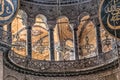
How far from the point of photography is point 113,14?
25.1 metres

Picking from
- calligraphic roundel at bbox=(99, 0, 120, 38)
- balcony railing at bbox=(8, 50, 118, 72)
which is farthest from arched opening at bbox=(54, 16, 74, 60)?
calligraphic roundel at bbox=(99, 0, 120, 38)

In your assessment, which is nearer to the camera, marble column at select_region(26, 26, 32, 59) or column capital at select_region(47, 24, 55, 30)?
marble column at select_region(26, 26, 32, 59)

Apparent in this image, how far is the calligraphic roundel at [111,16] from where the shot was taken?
81.6ft

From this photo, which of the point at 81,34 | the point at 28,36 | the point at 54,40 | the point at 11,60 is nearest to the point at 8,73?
the point at 11,60

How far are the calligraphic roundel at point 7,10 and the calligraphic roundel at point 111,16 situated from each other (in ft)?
14.6

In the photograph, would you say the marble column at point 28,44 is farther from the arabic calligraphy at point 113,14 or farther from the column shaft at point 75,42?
the arabic calligraphy at point 113,14

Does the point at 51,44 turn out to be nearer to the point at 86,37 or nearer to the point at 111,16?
the point at 86,37

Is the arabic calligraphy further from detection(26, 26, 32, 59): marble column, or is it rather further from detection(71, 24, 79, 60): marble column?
detection(26, 26, 32, 59): marble column

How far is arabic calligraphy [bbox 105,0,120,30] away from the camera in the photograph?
2488 centimetres

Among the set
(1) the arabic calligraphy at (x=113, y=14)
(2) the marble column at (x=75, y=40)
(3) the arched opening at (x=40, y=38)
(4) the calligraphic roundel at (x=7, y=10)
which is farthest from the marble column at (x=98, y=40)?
(4) the calligraphic roundel at (x=7, y=10)

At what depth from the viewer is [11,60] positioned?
2719 centimetres

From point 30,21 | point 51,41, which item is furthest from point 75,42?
point 30,21

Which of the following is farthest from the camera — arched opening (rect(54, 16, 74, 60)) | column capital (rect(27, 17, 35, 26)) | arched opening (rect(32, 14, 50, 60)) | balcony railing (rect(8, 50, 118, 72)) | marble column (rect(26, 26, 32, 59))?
arched opening (rect(54, 16, 74, 60))

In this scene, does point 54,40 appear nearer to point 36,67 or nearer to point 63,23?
point 63,23
